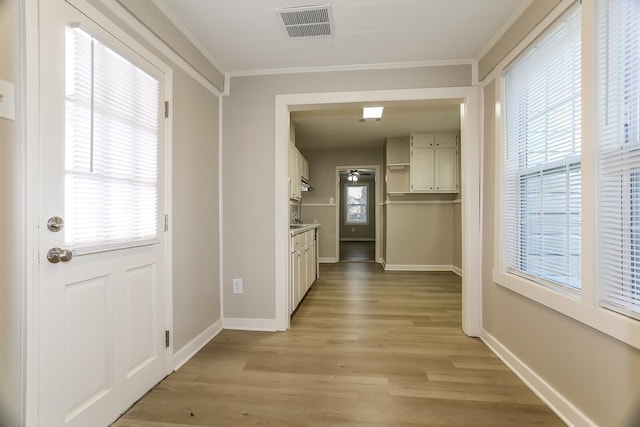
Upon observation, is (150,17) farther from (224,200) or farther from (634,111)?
(634,111)

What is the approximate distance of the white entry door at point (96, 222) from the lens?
124 centimetres

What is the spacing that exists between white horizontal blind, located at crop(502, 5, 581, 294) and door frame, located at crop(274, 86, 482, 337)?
38 cm

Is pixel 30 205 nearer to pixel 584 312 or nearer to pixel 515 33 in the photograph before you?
pixel 584 312

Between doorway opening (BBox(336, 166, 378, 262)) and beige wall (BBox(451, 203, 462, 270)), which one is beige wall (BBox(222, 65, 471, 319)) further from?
doorway opening (BBox(336, 166, 378, 262))

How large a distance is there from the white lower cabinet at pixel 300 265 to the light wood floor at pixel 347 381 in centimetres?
26

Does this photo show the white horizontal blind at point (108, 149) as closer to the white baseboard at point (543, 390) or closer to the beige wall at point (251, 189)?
the beige wall at point (251, 189)

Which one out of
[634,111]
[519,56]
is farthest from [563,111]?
[519,56]

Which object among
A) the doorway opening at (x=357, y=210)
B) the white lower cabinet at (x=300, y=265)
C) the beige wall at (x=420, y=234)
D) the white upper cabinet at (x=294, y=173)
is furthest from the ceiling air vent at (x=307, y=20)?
the doorway opening at (x=357, y=210)

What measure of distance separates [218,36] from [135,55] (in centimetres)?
73

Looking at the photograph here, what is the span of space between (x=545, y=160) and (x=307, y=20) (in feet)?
5.74

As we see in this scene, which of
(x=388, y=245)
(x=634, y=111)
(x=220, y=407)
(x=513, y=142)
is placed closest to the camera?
(x=634, y=111)

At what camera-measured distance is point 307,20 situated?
205cm

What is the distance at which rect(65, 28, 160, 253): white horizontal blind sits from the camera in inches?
53.0

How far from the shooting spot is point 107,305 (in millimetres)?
1542
